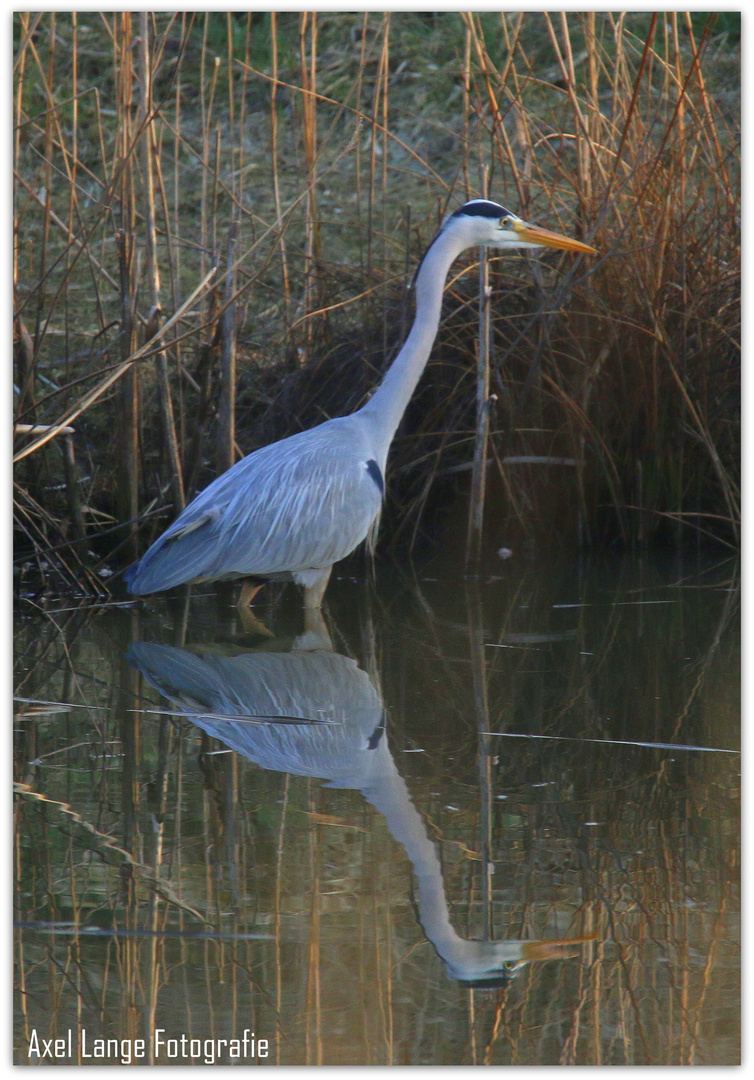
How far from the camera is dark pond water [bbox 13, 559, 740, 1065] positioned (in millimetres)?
2029

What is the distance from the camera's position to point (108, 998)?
208cm

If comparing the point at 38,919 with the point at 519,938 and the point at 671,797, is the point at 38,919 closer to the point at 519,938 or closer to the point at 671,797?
the point at 519,938

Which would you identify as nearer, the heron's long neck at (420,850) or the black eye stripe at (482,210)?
the heron's long neck at (420,850)

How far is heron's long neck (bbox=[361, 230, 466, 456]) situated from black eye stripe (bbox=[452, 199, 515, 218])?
113mm

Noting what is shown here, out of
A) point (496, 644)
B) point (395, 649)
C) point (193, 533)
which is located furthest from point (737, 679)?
point (193, 533)

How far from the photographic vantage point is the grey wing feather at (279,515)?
15.6ft

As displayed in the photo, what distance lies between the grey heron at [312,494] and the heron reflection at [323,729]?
0.58 metres

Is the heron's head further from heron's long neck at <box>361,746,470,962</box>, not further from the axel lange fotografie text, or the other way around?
the axel lange fotografie text

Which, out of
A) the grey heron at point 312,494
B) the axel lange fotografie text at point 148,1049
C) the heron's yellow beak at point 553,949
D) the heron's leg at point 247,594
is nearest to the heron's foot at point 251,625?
the heron's leg at point 247,594

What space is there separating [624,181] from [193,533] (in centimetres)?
234

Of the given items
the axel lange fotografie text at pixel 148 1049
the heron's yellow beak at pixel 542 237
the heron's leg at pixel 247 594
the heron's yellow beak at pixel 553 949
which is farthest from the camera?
the heron's leg at pixel 247 594

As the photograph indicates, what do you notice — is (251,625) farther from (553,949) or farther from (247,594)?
(553,949)

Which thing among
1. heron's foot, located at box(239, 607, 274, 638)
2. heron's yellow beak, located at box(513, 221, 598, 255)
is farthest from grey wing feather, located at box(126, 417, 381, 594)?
heron's yellow beak, located at box(513, 221, 598, 255)

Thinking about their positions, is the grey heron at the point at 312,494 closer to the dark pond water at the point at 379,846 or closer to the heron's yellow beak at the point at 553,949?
the dark pond water at the point at 379,846
